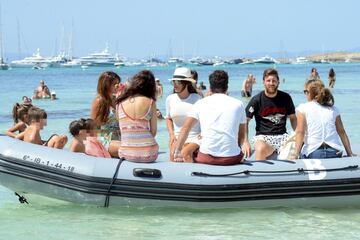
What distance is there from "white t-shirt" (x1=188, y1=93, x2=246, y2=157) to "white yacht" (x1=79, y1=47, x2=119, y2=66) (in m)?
97.0

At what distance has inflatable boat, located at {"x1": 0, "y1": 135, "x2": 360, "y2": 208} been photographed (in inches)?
226

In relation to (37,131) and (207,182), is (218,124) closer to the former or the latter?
(207,182)

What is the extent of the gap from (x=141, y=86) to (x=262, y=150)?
133 cm

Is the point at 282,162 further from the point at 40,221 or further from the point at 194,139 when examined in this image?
the point at 40,221

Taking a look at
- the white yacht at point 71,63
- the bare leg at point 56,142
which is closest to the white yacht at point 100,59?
the white yacht at point 71,63

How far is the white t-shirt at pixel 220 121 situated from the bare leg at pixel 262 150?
508 millimetres

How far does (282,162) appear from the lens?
5887 millimetres

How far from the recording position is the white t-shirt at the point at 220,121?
5762 millimetres

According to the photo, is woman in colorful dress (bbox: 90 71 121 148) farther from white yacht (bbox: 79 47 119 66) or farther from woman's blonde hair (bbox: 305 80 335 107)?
white yacht (bbox: 79 47 119 66)

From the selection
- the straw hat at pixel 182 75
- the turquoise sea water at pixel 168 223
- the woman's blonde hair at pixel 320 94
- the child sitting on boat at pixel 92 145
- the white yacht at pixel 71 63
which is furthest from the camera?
the white yacht at pixel 71 63

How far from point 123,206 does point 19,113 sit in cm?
217

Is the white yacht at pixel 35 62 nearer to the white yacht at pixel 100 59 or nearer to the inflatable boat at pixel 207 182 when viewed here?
the white yacht at pixel 100 59

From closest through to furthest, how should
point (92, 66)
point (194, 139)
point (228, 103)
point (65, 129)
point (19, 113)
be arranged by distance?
point (228, 103), point (194, 139), point (19, 113), point (65, 129), point (92, 66)

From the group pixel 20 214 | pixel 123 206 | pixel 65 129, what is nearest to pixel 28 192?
pixel 20 214
